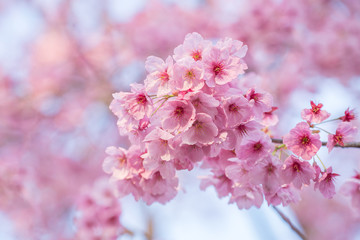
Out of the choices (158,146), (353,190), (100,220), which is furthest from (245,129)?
(100,220)

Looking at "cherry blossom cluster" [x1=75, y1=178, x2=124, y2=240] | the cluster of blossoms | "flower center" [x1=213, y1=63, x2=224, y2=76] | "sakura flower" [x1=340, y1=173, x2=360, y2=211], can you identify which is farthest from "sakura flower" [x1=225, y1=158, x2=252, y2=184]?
"cherry blossom cluster" [x1=75, y1=178, x2=124, y2=240]

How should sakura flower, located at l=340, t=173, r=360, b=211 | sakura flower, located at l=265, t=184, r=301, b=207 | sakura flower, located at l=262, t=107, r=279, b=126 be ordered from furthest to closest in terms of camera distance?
sakura flower, located at l=340, t=173, r=360, b=211 < sakura flower, located at l=262, t=107, r=279, b=126 < sakura flower, located at l=265, t=184, r=301, b=207

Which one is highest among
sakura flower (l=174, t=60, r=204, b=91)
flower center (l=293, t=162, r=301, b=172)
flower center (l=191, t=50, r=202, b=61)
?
flower center (l=191, t=50, r=202, b=61)

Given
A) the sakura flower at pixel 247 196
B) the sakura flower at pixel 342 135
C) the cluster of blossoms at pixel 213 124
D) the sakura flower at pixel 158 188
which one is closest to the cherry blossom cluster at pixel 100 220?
the sakura flower at pixel 158 188

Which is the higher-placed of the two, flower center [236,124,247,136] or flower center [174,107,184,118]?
flower center [174,107,184,118]

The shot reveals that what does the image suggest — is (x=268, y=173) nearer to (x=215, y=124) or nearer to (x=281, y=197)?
(x=281, y=197)

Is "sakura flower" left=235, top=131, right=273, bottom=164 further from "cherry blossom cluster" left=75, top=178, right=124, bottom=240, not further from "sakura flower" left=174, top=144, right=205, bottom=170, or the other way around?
"cherry blossom cluster" left=75, top=178, right=124, bottom=240

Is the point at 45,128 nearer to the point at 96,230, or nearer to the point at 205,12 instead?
the point at 205,12

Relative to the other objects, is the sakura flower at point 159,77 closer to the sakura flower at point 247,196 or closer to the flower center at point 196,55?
the flower center at point 196,55
